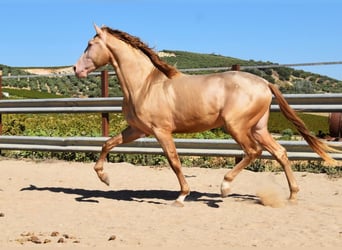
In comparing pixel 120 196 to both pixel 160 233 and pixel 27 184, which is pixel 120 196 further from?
pixel 160 233

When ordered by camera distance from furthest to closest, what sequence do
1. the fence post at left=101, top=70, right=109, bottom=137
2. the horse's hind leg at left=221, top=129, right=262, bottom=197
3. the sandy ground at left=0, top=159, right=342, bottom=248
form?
the fence post at left=101, top=70, right=109, bottom=137 < the horse's hind leg at left=221, top=129, right=262, bottom=197 < the sandy ground at left=0, top=159, right=342, bottom=248

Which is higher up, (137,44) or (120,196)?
(137,44)

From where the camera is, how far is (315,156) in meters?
9.34

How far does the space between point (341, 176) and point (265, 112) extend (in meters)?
2.58

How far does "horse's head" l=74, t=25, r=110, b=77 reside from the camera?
7698 mm

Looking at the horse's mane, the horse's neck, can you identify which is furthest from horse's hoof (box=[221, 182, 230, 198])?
the horse's mane

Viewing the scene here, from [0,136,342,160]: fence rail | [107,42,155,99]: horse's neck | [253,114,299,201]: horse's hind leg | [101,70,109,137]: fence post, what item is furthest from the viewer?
[101,70,109,137]: fence post

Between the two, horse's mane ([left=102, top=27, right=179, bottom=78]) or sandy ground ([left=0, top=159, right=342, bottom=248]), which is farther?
horse's mane ([left=102, top=27, right=179, bottom=78])

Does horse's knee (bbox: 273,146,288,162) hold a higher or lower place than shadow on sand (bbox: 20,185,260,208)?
higher

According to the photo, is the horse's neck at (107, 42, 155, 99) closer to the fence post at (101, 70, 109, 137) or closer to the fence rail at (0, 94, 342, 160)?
the fence rail at (0, 94, 342, 160)

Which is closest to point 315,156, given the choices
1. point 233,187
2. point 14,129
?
point 233,187

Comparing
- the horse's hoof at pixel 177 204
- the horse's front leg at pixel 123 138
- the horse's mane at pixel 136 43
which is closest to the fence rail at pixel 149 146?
the horse's front leg at pixel 123 138

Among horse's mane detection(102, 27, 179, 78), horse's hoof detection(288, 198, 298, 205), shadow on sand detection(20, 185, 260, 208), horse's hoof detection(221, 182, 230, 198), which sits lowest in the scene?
shadow on sand detection(20, 185, 260, 208)

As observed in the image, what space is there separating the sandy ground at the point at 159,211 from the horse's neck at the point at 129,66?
146cm
